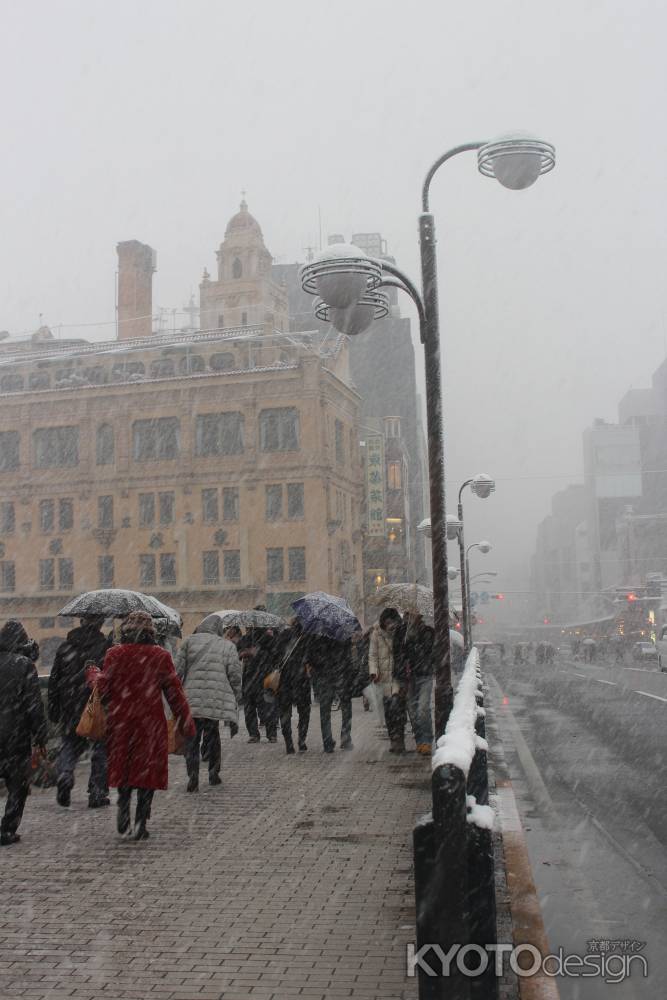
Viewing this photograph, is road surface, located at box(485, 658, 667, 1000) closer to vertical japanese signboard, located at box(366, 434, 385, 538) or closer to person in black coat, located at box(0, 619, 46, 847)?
person in black coat, located at box(0, 619, 46, 847)

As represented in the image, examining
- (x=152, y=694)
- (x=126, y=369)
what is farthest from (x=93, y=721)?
(x=126, y=369)

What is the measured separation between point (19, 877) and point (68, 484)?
178 feet

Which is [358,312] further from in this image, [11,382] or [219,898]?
[11,382]

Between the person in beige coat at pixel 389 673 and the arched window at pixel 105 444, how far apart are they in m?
47.8

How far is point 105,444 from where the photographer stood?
6028cm

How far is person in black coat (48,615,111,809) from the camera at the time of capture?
32.6 ft

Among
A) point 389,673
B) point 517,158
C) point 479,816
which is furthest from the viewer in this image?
point 389,673

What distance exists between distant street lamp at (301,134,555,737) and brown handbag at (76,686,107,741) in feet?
9.32

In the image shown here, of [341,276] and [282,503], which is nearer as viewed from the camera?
[341,276]

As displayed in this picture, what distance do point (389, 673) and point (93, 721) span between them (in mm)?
5238

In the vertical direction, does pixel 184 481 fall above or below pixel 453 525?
above

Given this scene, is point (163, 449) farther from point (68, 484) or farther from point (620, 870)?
point (620, 870)

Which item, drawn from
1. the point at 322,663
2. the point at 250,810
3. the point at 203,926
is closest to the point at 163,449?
the point at 322,663

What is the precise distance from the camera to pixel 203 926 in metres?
5.96
